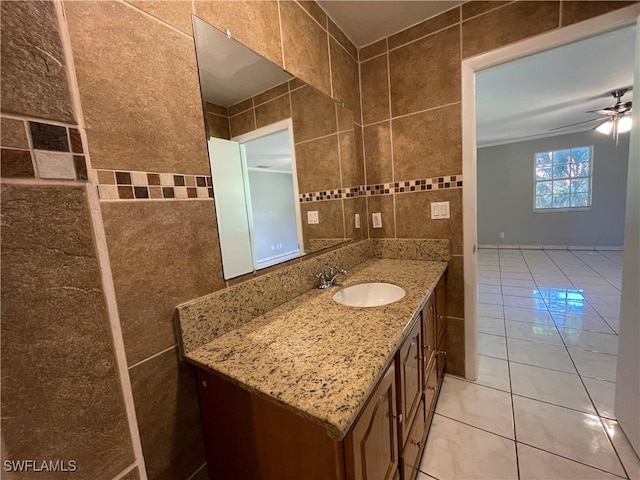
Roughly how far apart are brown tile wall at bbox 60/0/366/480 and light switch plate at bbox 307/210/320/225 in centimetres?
65

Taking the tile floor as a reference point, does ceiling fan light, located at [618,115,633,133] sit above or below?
above

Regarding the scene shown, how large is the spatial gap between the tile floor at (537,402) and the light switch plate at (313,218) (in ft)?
4.35

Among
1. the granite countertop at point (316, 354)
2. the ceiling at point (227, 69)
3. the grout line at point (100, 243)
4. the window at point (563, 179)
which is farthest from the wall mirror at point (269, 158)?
the window at point (563, 179)

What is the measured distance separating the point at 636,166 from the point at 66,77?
6.24 feet

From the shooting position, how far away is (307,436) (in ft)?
1.99

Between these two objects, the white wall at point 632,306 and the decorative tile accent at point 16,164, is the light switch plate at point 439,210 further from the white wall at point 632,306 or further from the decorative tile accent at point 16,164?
the decorative tile accent at point 16,164

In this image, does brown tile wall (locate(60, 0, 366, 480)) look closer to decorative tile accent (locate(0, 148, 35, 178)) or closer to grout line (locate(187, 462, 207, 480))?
grout line (locate(187, 462, 207, 480))

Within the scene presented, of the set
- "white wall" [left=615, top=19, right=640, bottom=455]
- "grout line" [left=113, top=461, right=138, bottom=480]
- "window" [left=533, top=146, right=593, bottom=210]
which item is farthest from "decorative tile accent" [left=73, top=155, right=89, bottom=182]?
"window" [left=533, top=146, right=593, bottom=210]

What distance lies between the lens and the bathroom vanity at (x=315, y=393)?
60 centimetres

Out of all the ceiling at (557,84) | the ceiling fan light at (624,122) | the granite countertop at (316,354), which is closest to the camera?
the granite countertop at (316,354)

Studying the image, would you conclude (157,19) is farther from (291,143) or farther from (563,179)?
(563,179)

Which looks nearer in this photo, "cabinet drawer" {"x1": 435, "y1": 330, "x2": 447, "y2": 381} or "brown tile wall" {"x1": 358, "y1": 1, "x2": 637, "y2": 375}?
"brown tile wall" {"x1": 358, "y1": 1, "x2": 637, "y2": 375}

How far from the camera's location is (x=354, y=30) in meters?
1.67

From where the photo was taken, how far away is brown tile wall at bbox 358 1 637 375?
1451mm
